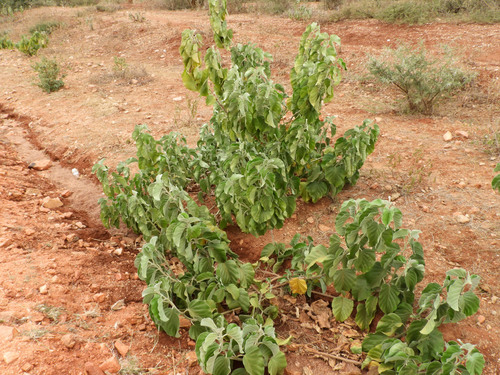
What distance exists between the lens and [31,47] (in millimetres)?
9516

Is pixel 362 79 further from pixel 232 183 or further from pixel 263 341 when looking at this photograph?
pixel 263 341

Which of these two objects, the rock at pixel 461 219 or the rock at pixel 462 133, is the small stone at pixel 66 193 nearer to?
the rock at pixel 461 219

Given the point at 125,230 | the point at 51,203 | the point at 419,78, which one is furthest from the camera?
the point at 419,78

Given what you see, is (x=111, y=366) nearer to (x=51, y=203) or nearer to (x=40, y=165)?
(x=51, y=203)

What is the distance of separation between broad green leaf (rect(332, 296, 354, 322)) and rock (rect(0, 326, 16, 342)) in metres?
1.82

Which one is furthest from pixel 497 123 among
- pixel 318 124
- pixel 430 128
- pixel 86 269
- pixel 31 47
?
pixel 31 47

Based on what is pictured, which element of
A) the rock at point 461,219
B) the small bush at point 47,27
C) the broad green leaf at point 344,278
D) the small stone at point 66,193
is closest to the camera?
the broad green leaf at point 344,278

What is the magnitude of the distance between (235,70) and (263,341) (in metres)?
1.75

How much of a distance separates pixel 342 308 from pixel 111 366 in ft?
4.41

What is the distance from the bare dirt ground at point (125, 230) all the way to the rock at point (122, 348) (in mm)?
21

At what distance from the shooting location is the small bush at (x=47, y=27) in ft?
38.8

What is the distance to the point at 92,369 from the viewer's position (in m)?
1.96

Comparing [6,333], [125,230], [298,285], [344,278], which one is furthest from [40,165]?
[344,278]

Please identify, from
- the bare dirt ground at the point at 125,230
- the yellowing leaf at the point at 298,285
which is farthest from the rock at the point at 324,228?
the yellowing leaf at the point at 298,285
